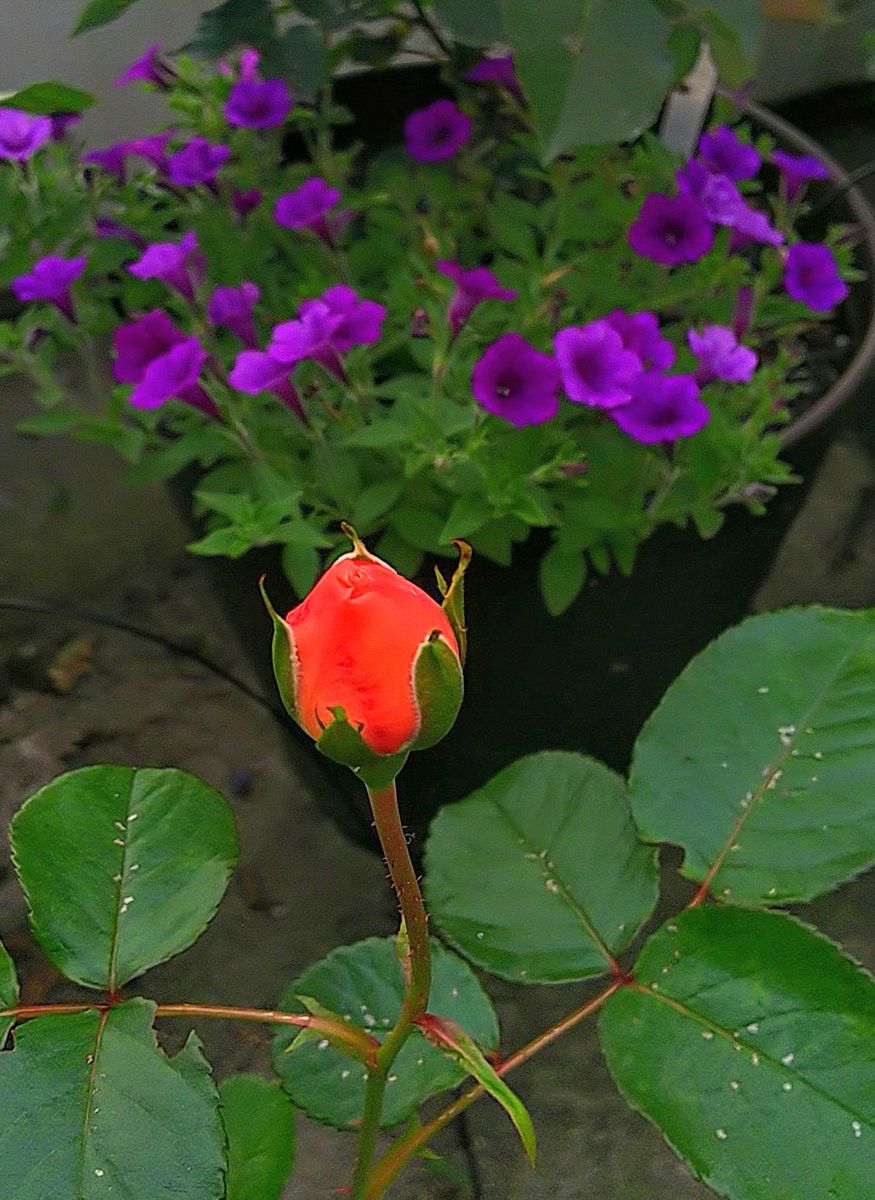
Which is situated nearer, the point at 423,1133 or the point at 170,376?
the point at 423,1133

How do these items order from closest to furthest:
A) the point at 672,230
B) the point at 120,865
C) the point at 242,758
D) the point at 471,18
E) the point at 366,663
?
the point at 366,663
the point at 120,865
the point at 471,18
the point at 672,230
the point at 242,758

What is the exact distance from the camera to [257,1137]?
15.6 inches

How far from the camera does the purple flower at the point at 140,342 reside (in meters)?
0.59

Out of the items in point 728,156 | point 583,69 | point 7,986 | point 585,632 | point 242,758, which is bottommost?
point 242,758

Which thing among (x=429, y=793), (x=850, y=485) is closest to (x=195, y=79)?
(x=429, y=793)

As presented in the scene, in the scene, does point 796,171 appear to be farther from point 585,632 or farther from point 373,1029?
point 373,1029

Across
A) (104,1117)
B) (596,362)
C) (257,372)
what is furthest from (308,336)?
(104,1117)

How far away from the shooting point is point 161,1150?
1.00 feet

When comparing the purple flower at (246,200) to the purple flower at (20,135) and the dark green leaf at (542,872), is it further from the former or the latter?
the dark green leaf at (542,872)

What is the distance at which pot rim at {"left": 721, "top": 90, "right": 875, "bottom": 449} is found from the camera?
0.63 meters

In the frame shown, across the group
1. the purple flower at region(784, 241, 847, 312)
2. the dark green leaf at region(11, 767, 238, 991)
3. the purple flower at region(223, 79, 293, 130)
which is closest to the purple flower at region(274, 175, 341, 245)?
the purple flower at region(223, 79, 293, 130)

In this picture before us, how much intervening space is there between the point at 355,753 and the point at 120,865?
0.15 metres

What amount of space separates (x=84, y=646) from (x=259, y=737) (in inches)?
6.1

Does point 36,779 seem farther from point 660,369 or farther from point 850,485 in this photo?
point 850,485
